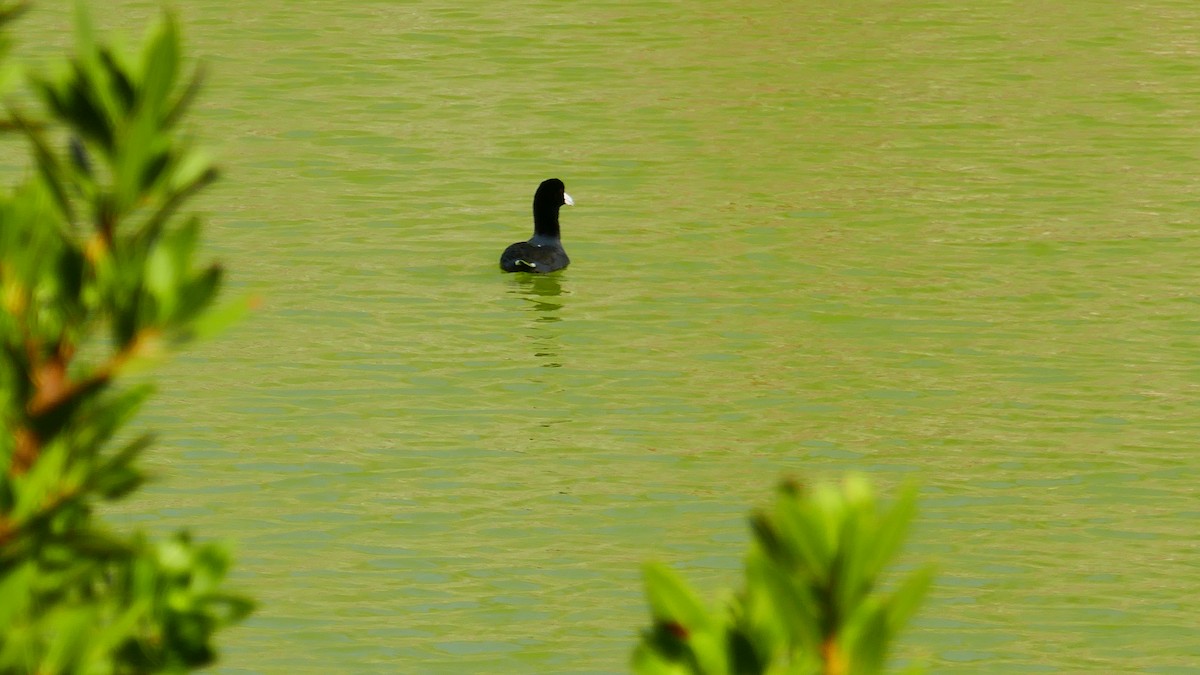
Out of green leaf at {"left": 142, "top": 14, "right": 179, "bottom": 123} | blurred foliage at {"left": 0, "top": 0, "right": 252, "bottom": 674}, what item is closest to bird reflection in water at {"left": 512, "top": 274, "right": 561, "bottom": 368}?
blurred foliage at {"left": 0, "top": 0, "right": 252, "bottom": 674}

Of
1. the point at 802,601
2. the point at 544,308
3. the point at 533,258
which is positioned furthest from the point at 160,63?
the point at 533,258

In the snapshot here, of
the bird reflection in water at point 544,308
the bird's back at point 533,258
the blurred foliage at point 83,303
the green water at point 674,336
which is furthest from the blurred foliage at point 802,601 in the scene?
the bird's back at point 533,258

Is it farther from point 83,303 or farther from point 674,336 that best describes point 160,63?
point 674,336

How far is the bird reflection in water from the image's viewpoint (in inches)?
604

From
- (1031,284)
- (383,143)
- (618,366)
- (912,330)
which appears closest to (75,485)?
(618,366)

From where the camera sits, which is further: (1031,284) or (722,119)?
(722,119)

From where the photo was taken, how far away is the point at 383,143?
2291 centimetres

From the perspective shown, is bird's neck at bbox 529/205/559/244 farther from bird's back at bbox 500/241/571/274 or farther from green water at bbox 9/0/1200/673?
green water at bbox 9/0/1200/673

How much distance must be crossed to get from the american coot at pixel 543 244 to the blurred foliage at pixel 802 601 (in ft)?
51.2

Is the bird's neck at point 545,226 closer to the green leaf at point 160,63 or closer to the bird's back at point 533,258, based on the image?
the bird's back at point 533,258

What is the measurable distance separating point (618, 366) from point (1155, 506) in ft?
14.7

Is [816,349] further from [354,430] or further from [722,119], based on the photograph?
[722,119]

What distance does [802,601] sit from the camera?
5.78ft

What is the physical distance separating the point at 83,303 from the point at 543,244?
1580cm
